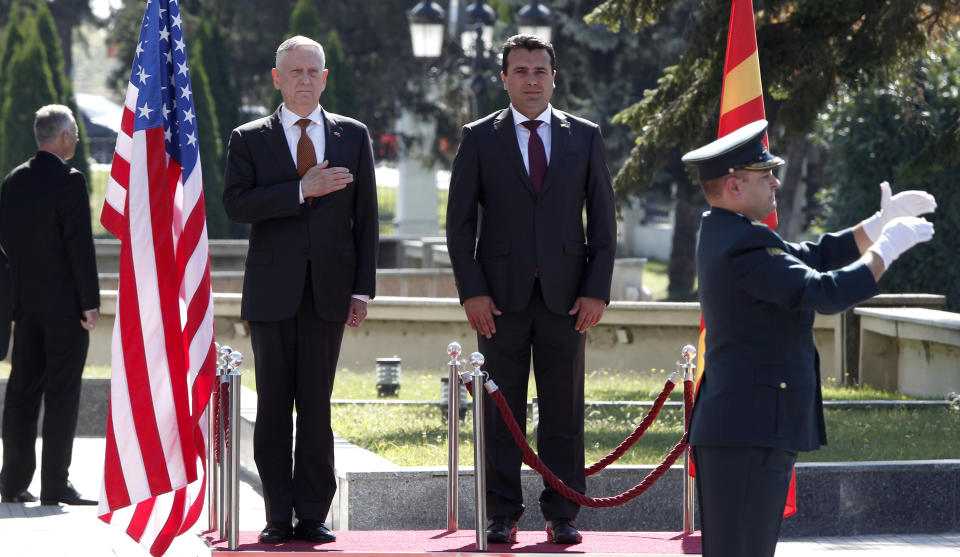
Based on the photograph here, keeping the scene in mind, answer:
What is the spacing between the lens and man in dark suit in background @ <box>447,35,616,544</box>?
650 cm

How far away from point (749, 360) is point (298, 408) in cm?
250

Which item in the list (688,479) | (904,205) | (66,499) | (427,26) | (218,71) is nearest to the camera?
(904,205)

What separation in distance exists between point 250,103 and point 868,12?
2977 cm

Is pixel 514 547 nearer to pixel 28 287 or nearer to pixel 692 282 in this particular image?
pixel 28 287

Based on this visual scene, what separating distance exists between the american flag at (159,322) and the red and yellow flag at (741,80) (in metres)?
2.47

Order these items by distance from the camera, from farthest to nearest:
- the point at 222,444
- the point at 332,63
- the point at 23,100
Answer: the point at 23,100 → the point at 332,63 → the point at 222,444

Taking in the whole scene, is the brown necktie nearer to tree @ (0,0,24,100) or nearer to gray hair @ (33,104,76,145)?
gray hair @ (33,104,76,145)

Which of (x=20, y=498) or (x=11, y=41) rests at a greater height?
(x=11, y=41)

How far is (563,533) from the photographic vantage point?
6539mm

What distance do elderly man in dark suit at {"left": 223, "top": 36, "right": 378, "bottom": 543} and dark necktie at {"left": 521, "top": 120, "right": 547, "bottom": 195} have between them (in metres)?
0.75

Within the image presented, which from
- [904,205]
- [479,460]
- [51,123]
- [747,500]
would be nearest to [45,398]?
[51,123]

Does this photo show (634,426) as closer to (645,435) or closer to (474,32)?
(645,435)

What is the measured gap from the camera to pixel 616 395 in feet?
41.8

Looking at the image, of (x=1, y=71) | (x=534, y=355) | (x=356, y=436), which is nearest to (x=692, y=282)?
(x=1, y=71)
